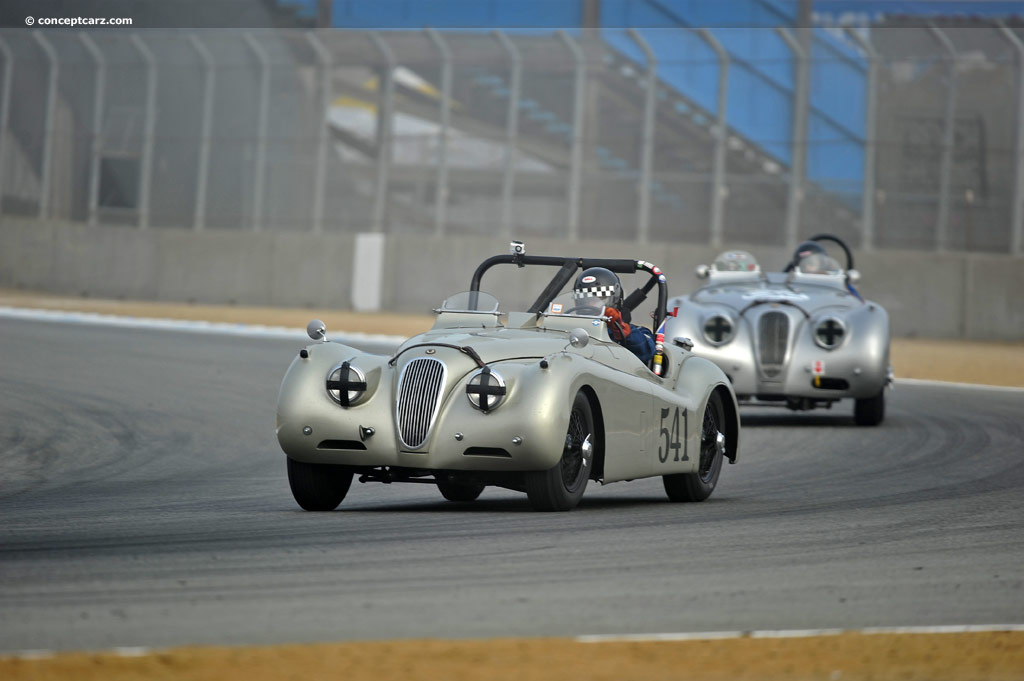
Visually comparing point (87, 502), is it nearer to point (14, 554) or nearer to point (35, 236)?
point (14, 554)

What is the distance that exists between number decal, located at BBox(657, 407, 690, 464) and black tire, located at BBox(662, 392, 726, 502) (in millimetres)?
169

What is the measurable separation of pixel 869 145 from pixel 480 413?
23.0 metres

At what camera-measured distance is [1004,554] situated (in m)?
7.20

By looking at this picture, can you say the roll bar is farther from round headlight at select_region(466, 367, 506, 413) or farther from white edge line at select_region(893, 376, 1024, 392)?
white edge line at select_region(893, 376, 1024, 392)

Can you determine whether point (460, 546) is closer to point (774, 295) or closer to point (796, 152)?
point (774, 295)

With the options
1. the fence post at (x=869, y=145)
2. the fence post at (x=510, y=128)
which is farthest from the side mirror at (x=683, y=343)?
the fence post at (x=510, y=128)

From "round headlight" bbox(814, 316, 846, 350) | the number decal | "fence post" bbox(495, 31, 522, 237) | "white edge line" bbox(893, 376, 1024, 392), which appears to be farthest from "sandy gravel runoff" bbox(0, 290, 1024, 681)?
"fence post" bbox(495, 31, 522, 237)

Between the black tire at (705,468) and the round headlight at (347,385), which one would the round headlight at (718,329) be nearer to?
the black tire at (705,468)

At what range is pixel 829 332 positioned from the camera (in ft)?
49.9

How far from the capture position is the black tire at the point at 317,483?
27.6 feet

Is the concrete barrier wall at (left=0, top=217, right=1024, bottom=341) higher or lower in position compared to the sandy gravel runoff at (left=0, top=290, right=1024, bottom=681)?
higher

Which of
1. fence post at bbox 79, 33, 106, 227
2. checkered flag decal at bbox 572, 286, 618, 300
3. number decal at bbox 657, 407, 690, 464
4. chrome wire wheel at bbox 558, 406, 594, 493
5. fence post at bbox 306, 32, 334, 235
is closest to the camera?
chrome wire wheel at bbox 558, 406, 594, 493

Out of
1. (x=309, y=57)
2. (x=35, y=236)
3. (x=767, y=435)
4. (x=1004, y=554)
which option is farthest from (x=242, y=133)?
(x=1004, y=554)

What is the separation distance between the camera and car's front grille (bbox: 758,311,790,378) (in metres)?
15.1
